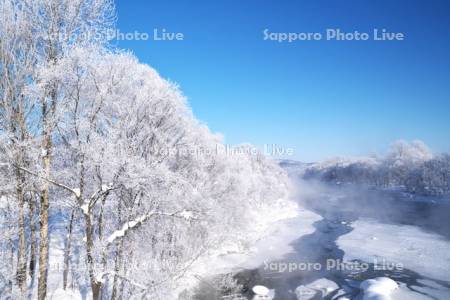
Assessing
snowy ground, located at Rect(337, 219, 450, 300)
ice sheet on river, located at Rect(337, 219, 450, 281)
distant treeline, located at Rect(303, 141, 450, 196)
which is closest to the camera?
snowy ground, located at Rect(337, 219, 450, 300)

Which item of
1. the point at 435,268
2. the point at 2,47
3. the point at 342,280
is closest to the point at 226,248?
the point at 342,280

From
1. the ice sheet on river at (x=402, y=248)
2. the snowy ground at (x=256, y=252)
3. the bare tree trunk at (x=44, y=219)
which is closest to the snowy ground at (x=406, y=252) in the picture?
the ice sheet on river at (x=402, y=248)

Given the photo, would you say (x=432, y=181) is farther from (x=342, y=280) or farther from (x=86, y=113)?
(x=86, y=113)

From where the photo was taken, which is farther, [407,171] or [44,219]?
[407,171]

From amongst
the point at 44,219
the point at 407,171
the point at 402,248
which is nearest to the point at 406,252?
the point at 402,248

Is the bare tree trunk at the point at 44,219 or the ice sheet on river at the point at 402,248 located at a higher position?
the bare tree trunk at the point at 44,219

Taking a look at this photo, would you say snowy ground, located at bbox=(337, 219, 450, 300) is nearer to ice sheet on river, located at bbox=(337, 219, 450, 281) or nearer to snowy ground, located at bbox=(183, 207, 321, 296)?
ice sheet on river, located at bbox=(337, 219, 450, 281)

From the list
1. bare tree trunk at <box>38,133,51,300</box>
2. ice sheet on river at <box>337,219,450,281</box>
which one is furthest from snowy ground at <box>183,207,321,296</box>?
bare tree trunk at <box>38,133,51,300</box>

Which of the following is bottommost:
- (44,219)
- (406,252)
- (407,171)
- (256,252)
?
(256,252)

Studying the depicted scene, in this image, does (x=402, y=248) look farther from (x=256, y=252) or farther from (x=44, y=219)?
(x=44, y=219)

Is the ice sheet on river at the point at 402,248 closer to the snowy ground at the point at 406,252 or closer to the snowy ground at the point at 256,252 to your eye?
the snowy ground at the point at 406,252

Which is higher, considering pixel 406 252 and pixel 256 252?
pixel 406 252

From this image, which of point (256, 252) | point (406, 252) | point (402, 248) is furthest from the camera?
point (402, 248)
